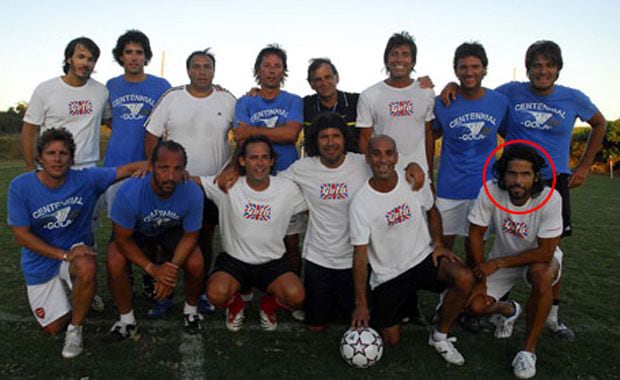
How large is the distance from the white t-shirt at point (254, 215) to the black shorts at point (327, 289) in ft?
1.18

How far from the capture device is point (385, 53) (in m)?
4.75

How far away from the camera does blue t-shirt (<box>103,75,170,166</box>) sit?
484cm

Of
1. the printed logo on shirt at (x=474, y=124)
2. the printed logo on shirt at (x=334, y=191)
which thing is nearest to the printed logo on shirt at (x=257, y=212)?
the printed logo on shirt at (x=334, y=191)

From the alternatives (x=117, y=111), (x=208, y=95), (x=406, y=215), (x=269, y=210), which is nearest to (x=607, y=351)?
(x=406, y=215)

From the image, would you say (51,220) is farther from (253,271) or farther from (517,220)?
(517,220)

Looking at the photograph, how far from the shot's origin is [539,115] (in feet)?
14.6

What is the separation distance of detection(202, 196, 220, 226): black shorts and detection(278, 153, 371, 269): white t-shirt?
2.87 ft

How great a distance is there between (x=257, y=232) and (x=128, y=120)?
171 cm

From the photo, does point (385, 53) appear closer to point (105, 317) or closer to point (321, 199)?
point (321, 199)

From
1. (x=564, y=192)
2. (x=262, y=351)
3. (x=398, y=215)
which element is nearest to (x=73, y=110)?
(x=262, y=351)

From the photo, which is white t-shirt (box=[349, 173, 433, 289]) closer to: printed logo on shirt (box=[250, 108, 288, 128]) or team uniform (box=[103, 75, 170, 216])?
printed logo on shirt (box=[250, 108, 288, 128])

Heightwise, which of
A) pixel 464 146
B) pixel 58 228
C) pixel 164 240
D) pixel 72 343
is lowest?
pixel 72 343

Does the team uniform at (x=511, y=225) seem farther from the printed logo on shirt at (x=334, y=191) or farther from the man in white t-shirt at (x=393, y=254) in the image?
the printed logo on shirt at (x=334, y=191)

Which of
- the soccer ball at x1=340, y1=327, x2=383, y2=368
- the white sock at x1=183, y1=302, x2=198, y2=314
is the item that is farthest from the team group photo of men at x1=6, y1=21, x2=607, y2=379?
the soccer ball at x1=340, y1=327, x2=383, y2=368
